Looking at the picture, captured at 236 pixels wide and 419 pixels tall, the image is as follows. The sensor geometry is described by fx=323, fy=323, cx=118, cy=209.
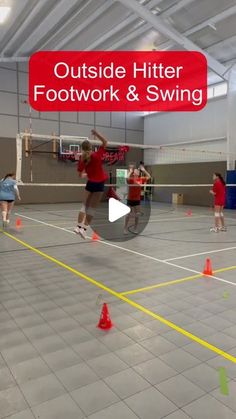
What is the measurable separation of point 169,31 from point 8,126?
1023cm

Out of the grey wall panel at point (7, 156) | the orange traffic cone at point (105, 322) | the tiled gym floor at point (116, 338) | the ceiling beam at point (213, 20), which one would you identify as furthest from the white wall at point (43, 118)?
the orange traffic cone at point (105, 322)

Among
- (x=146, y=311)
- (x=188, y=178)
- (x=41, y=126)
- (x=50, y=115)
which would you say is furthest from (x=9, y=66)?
(x=146, y=311)

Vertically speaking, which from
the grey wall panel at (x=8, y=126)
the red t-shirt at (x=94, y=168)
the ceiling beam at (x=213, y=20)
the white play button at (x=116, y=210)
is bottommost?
the white play button at (x=116, y=210)

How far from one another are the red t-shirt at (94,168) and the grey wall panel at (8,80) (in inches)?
589

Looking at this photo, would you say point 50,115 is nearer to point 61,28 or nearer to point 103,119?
point 103,119

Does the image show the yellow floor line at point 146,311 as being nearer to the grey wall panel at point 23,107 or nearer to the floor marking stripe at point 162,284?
the floor marking stripe at point 162,284

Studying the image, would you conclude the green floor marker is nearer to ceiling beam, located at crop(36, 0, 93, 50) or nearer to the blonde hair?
the blonde hair

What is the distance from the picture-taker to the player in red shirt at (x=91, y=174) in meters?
5.73

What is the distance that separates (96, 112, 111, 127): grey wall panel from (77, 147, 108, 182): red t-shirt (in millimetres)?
16580

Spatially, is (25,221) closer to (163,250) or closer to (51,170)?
(163,250)

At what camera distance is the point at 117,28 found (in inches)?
565

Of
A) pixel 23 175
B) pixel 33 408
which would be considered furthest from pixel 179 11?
pixel 33 408

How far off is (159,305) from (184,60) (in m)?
15.1

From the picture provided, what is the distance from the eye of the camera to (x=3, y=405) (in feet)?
7.86
